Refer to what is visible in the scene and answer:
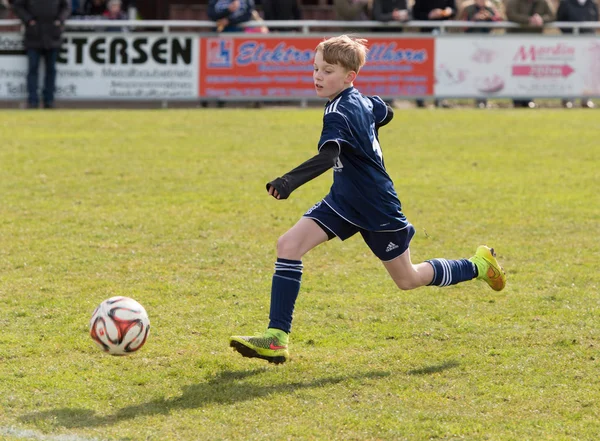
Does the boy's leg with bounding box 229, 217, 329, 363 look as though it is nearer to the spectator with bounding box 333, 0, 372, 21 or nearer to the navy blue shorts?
the navy blue shorts

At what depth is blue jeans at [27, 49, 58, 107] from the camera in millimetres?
16969

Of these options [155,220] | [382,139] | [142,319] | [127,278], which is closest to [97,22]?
[382,139]

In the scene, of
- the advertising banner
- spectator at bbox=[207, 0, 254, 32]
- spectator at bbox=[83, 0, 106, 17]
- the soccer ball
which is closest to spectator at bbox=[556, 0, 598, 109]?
the advertising banner

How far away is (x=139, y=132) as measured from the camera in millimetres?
14820

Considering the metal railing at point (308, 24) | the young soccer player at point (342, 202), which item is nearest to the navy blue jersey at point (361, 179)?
the young soccer player at point (342, 202)

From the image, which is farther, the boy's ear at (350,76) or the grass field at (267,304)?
the boy's ear at (350,76)

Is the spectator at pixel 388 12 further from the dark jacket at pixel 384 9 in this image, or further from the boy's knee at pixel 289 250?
the boy's knee at pixel 289 250

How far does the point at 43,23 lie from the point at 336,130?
41.8 feet

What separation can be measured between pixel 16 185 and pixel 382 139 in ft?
17.8

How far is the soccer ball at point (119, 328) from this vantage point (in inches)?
204

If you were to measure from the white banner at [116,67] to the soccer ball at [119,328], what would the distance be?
1273 cm

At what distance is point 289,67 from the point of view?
18016mm

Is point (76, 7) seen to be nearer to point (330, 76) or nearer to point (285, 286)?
point (330, 76)

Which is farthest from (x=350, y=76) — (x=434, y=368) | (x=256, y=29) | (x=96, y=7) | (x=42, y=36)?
(x=96, y=7)
